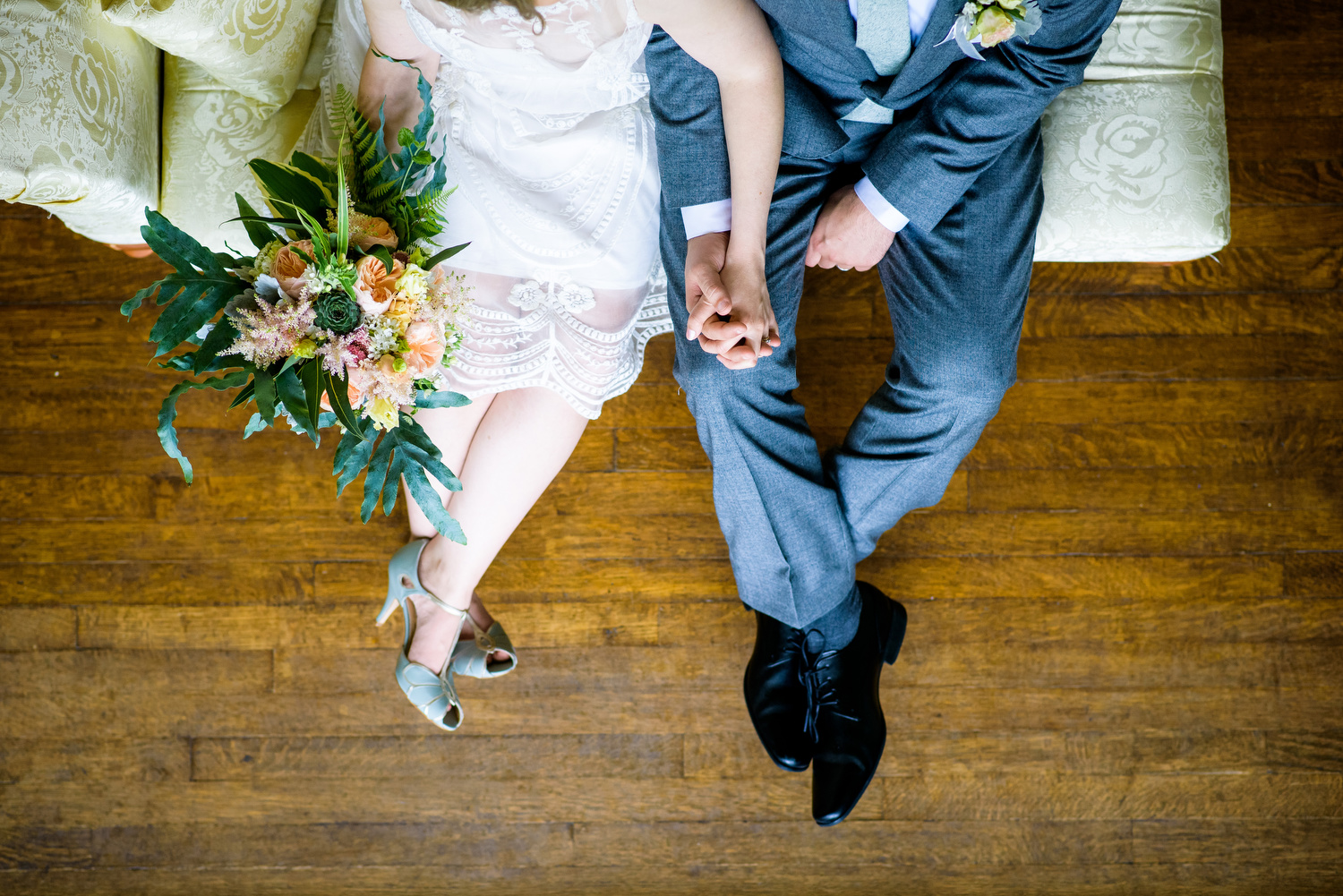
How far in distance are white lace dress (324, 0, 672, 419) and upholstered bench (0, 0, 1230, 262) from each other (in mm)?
154

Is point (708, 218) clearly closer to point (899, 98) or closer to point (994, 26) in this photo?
point (899, 98)

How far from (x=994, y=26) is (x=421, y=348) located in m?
0.86

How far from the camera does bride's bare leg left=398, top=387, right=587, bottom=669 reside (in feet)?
4.76

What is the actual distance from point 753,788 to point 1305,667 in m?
1.21

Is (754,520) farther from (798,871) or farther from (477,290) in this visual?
(798,871)

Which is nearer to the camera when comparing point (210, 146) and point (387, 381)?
point (387, 381)

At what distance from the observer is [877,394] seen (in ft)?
4.84

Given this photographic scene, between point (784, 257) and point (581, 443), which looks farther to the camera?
point (581, 443)

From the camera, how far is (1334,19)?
70.1 inches

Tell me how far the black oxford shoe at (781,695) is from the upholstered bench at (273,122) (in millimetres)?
849

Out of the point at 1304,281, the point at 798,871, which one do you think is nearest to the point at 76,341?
the point at 798,871

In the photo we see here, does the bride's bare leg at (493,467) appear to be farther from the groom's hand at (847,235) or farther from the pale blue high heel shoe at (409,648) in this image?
the groom's hand at (847,235)

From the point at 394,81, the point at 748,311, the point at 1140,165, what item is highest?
the point at 1140,165

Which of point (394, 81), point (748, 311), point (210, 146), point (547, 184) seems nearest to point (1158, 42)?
point (748, 311)
